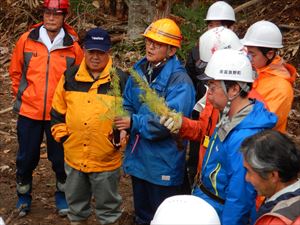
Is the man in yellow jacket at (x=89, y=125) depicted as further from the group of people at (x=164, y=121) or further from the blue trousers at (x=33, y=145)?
the blue trousers at (x=33, y=145)

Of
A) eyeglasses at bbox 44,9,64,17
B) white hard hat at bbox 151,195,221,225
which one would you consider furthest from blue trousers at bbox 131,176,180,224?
white hard hat at bbox 151,195,221,225

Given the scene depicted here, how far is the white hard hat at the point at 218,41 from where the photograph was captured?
15.0 ft

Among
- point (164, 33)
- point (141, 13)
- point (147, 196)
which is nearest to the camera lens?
point (164, 33)

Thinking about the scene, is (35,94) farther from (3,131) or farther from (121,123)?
(3,131)

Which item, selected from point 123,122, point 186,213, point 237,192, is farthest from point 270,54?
point 186,213

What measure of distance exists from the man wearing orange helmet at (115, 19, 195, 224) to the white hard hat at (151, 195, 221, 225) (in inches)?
66.8

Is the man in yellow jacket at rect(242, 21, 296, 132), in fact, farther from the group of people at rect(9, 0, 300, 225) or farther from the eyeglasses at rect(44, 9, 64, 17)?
the eyeglasses at rect(44, 9, 64, 17)

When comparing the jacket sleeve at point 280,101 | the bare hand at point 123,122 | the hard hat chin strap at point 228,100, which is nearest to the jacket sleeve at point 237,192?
the hard hat chin strap at point 228,100

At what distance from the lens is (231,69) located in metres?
3.69

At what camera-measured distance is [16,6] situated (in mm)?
11992

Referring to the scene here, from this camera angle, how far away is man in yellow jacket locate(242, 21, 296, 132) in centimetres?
425

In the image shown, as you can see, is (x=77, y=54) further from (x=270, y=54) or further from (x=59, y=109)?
(x=270, y=54)

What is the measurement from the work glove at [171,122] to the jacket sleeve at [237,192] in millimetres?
584

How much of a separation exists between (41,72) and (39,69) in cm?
3
